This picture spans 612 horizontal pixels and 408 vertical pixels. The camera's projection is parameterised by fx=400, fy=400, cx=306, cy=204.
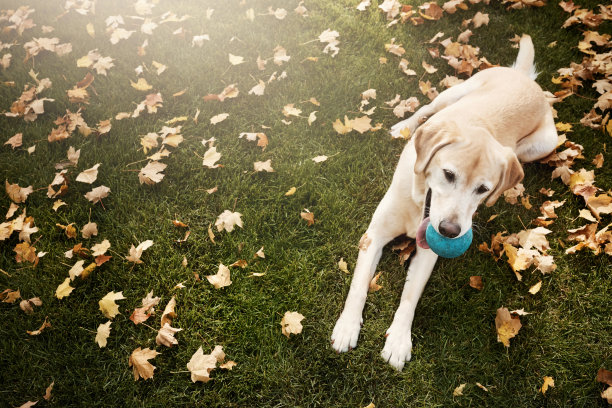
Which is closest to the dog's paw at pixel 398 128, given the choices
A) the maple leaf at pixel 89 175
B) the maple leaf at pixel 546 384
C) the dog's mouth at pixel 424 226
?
the dog's mouth at pixel 424 226

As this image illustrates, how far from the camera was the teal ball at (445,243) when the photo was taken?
2.51 meters

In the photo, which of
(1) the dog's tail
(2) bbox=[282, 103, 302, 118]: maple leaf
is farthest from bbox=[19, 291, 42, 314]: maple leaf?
(1) the dog's tail

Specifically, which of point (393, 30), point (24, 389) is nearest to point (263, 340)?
point (24, 389)

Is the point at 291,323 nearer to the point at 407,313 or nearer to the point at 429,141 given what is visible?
the point at 407,313

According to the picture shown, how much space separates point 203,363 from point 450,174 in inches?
79.3

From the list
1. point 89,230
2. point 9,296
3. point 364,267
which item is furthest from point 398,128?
point 9,296

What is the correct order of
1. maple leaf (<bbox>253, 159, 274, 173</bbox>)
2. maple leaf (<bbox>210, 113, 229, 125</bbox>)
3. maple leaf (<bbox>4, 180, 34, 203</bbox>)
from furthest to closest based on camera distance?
maple leaf (<bbox>210, 113, 229, 125</bbox>) < maple leaf (<bbox>253, 159, 274, 173</bbox>) < maple leaf (<bbox>4, 180, 34, 203</bbox>)

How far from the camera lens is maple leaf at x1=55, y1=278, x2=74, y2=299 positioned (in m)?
2.94

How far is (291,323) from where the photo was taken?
2.81 m

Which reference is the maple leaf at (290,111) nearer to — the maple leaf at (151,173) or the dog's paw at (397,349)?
the maple leaf at (151,173)

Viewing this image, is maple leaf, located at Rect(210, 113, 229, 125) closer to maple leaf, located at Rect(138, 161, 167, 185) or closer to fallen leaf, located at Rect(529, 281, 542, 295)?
Result: maple leaf, located at Rect(138, 161, 167, 185)

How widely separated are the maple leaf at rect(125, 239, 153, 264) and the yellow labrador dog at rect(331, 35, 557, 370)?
5.37ft

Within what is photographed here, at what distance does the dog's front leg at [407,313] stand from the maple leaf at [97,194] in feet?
8.81

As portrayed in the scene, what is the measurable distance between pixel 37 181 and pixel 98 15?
300cm
